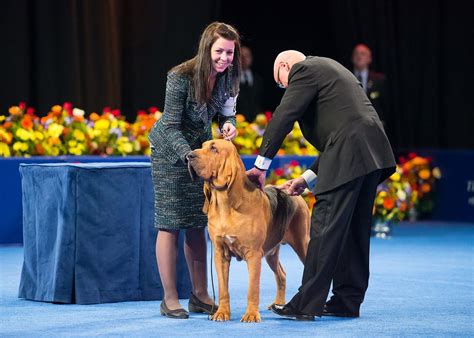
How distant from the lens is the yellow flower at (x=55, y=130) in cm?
866

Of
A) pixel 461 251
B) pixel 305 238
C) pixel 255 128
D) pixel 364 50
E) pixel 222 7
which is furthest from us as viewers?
pixel 222 7

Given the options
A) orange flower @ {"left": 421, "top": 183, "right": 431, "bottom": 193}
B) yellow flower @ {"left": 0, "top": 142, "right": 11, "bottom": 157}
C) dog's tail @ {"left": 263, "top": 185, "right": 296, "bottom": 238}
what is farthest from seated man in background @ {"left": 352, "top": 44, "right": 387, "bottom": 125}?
dog's tail @ {"left": 263, "top": 185, "right": 296, "bottom": 238}

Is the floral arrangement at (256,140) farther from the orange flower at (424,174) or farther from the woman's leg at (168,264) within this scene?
the woman's leg at (168,264)

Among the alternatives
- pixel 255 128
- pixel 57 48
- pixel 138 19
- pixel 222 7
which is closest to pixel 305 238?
pixel 255 128

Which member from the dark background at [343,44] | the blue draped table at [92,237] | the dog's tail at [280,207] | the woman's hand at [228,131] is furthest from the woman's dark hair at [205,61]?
the dark background at [343,44]

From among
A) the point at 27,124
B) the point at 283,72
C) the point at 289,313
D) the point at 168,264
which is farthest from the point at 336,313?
the point at 27,124

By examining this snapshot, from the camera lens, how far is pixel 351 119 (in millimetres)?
5199

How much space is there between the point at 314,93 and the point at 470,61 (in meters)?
7.68

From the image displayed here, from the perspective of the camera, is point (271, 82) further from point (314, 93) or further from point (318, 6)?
point (314, 93)

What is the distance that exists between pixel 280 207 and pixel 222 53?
80 centimetres

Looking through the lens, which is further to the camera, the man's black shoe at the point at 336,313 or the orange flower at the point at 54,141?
the orange flower at the point at 54,141

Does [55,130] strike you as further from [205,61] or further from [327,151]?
[327,151]

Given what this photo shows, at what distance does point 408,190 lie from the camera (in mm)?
9930

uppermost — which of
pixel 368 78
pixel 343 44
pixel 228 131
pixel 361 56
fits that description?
pixel 343 44
